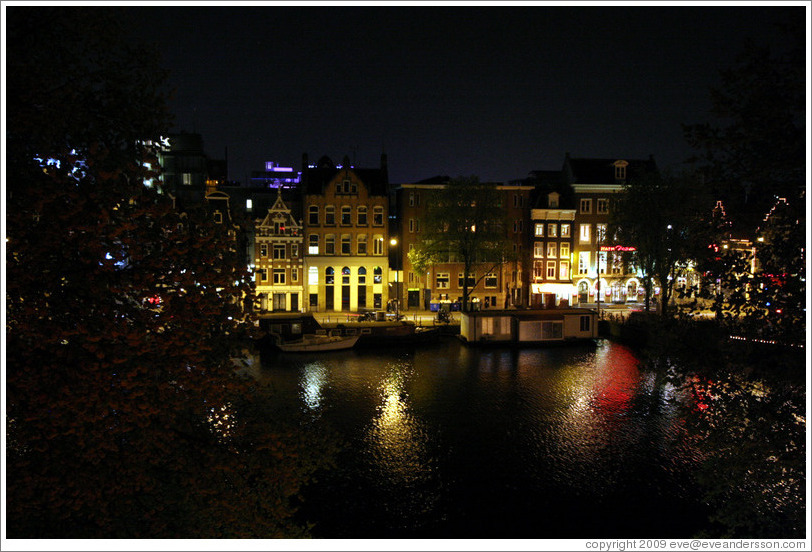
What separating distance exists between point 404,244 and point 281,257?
12.7 meters

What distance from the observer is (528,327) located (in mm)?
41250

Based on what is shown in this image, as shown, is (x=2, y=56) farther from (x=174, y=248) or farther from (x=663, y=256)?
(x=663, y=256)

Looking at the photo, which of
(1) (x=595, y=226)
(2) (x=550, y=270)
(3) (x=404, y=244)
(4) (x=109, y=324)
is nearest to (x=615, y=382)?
(2) (x=550, y=270)

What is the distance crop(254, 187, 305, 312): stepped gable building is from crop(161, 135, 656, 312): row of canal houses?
0.10 meters

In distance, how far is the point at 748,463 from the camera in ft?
29.7

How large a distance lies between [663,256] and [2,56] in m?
41.6

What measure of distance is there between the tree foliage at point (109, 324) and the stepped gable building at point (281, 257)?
43720mm

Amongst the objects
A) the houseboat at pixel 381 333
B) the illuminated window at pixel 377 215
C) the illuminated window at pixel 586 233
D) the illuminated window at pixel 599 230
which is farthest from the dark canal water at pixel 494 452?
the illuminated window at pixel 586 233

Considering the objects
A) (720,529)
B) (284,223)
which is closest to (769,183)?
(720,529)

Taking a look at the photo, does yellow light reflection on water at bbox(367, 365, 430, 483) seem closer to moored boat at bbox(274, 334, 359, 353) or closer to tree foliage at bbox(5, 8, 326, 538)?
tree foliage at bbox(5, 8, 326, 538)

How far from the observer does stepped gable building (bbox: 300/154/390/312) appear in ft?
173

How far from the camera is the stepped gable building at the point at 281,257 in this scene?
51875 millimetres

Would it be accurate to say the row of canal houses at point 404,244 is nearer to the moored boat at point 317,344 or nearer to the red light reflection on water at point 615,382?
the moored boat at point 317,344

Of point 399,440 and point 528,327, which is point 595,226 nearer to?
point 528,327
